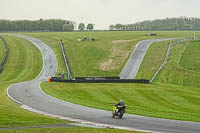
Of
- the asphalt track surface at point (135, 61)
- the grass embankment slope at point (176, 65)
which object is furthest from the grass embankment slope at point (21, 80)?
the grass embankment slope at point (176, 65)

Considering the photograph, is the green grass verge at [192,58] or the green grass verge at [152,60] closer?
the green grass verge at [152,60]

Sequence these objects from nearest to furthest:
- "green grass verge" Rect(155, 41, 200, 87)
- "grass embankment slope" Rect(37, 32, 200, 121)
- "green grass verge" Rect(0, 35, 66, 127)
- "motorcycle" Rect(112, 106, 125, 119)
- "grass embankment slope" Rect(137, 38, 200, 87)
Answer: "green grass verge" Rect(0, 35, 66, 127), "motorcycle" Rect(112, 106, 125, 119), "grass embankment slope" Rect(37, 32, 200, 121), "green grass verge" Rect(155, 41, 200, 87), "grass embankment slope" Rect(137, 38, 200, 87)

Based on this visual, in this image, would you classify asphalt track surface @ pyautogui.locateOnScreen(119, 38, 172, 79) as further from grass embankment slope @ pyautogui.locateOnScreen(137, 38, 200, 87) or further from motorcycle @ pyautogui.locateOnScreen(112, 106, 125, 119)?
motorcycle @ pyautogui.locateOnScreen(112, 106, 125, 119)

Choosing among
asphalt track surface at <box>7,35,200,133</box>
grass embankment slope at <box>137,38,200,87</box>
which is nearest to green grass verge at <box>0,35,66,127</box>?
asphalt track surface at <box>7,35,200,133</box>

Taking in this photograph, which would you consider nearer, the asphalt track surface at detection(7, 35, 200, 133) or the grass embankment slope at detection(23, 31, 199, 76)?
the asphalt track surface at detection(7, 35, 200, 133)

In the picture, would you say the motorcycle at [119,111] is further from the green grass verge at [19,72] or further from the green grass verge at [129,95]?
the green grass verge at [129,95]

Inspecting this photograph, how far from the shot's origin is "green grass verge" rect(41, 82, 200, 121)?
3991cm

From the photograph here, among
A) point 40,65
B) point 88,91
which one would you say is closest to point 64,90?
point 88,91

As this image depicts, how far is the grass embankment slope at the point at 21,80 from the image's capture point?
24.2m

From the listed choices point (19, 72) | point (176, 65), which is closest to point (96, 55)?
point (19, 72)

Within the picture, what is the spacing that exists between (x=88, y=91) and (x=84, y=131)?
26797 mm

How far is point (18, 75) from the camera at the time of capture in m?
77.1

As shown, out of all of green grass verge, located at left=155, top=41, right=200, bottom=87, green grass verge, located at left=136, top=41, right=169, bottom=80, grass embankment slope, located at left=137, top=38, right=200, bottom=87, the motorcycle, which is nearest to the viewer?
the motorcycle

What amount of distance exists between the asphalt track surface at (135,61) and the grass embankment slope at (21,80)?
18499mm
